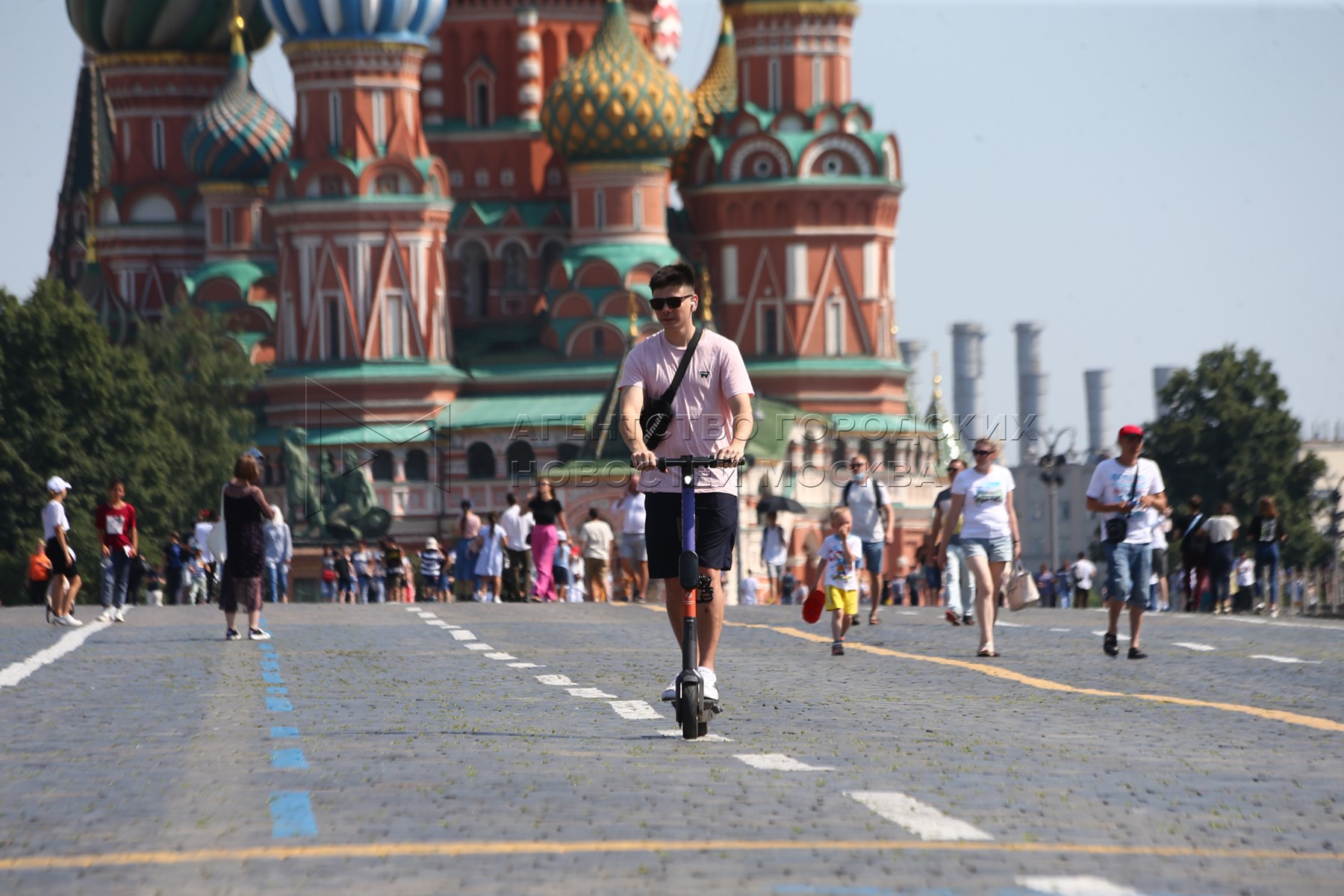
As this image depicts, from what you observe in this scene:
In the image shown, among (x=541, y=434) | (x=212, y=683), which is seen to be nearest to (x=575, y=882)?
(x=212, y=683)

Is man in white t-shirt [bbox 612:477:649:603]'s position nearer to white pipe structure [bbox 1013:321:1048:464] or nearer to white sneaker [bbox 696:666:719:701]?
white sneaker [bbox 696:666:719:701]

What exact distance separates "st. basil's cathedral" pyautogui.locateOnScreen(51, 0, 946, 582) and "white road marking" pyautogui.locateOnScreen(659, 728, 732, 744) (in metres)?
62.1

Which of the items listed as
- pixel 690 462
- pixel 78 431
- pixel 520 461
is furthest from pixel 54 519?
pixel 520 461

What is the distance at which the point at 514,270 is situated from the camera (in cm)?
8700

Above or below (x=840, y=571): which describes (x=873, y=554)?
above

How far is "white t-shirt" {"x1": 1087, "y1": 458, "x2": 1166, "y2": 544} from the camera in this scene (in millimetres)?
19281

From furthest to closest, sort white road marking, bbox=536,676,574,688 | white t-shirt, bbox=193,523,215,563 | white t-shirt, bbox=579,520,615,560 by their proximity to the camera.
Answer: white t-shirt, bbox=193,523,215,563 < white t-shirt, bbox=579,520,615,560 < white road marking, bbox=536,676,574,688

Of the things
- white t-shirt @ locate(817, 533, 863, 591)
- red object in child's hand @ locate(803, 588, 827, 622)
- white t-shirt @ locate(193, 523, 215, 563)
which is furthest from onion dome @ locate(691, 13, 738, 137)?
red object in child's hand @ locate(803, 588, 827, 622)

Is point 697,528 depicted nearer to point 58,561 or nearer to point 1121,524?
point 1121,524

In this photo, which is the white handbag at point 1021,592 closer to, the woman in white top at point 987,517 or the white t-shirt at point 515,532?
the woman in white top at point 987,517

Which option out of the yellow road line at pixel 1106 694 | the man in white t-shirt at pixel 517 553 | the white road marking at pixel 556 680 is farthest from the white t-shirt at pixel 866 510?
the man in white t-shirt at pixel 517 553

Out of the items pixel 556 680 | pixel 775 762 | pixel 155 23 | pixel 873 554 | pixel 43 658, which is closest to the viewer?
pixel 775 762

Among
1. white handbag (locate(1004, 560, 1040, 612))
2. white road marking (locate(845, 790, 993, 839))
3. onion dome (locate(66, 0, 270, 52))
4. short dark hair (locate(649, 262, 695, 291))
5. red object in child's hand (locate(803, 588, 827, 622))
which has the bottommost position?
white road marking (locate(845, 790, 993, 839))

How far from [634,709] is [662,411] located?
2337 millimetres
